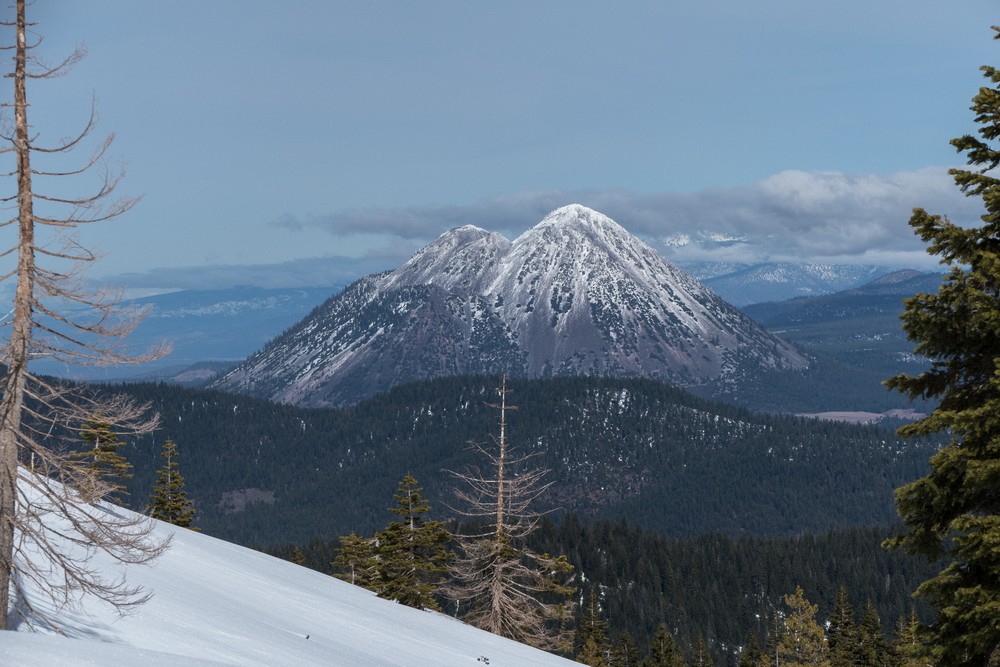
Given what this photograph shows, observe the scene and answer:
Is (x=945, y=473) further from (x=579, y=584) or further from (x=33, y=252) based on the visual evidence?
(x=579, y=584)

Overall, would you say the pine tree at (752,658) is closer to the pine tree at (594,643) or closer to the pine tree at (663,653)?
the pine tree at (663,653)

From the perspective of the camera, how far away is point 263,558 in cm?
3756

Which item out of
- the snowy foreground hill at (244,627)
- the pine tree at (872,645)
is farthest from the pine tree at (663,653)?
the snowy foreground hill at (244,627)

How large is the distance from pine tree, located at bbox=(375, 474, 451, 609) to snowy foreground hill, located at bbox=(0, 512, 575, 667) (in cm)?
785

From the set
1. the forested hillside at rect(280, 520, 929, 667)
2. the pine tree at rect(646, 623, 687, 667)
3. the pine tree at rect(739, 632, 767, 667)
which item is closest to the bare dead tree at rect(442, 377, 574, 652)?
the pine tree at rect(739, 632, 767, 667)

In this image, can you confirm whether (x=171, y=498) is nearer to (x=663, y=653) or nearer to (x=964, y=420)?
(x=663, y=653)

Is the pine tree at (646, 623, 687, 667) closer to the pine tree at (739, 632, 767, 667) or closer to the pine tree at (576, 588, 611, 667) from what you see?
the pine tree at (576, 588, 611, 667)

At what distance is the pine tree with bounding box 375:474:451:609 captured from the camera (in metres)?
45.7

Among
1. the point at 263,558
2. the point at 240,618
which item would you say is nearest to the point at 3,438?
the point at 240,618

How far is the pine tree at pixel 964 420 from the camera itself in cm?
1320

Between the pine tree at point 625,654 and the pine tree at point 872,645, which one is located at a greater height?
the pine tree at point 872,645

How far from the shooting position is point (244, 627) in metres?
23.0

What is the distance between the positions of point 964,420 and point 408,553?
36181mm

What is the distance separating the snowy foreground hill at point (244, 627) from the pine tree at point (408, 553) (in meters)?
7.85
